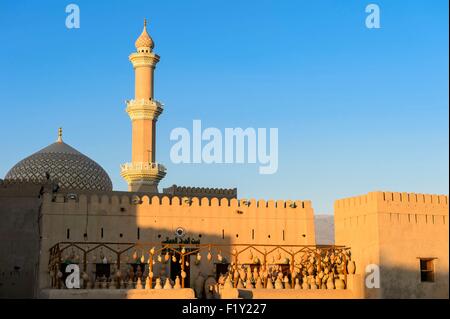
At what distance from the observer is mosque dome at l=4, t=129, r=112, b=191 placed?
3900 cm

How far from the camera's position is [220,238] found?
30969 mm

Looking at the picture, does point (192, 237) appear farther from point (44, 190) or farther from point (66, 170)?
point (66, 170)

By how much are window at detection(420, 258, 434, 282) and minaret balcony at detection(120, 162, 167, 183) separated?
18117 millimetres

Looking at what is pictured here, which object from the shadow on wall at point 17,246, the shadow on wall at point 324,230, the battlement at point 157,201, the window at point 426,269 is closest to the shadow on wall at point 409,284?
the window at point 426,269

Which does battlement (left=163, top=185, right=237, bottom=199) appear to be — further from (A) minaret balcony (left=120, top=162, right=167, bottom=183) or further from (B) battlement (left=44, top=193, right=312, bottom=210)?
(B) battlement (left=44, top=193, right=312, bottom=210)

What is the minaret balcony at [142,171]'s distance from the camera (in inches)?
1591

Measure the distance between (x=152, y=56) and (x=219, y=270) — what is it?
→ 15.7m

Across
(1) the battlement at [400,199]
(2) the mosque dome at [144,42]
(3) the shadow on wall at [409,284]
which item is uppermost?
(2) the mosque dome at [144,42]

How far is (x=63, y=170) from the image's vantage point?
39.5m

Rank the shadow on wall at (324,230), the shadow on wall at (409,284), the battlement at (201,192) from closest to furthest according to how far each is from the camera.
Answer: the shadow on wall at (409,284)
the battlement at (201,192)
the shadow on wall at (324,230)

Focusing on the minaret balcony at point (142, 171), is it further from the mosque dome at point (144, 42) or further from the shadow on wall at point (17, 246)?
the shadow on wall at point (17, 246)

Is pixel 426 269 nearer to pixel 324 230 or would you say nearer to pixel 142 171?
pixel 142 171

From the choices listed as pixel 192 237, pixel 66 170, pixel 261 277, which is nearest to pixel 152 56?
pixel 66 170

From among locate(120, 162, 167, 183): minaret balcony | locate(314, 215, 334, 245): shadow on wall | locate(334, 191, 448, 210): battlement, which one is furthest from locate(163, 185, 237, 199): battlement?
locate(314, 215, 334, 245): shadow on wall
